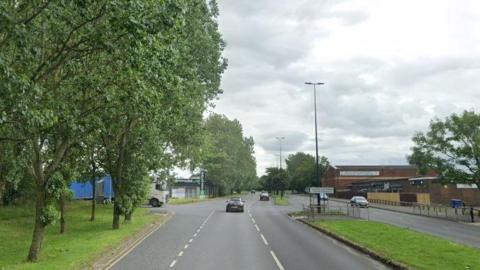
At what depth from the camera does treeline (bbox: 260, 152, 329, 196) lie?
416ft

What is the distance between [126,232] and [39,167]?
950 cm

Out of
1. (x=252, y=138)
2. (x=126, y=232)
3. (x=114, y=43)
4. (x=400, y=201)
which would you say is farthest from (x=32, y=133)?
(x=252, y=138)

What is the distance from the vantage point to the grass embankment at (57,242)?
642 inches

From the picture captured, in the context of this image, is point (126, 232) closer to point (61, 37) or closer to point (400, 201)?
point (61, 37)

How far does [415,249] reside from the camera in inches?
756

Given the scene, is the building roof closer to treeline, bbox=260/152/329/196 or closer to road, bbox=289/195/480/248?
treeline, bbox=260/152/329/196

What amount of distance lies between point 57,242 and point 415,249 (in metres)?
14.2

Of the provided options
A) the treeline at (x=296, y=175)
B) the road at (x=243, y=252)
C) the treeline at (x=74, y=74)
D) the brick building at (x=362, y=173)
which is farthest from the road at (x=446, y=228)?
the brick building at (x=362, y=173)

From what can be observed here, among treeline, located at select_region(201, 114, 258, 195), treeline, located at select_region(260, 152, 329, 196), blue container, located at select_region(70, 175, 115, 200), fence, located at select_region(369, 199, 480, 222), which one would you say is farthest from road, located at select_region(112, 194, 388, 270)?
treeline, located at select_region(260, 152, 329, 196)

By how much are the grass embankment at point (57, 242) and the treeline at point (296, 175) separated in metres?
84.0

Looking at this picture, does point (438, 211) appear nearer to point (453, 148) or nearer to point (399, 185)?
point (453, 148)

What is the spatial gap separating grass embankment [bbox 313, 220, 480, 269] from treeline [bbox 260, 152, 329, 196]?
8934 centimetres

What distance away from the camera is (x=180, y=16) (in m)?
11.8

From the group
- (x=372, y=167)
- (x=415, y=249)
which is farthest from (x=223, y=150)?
(x=415, y=249)
